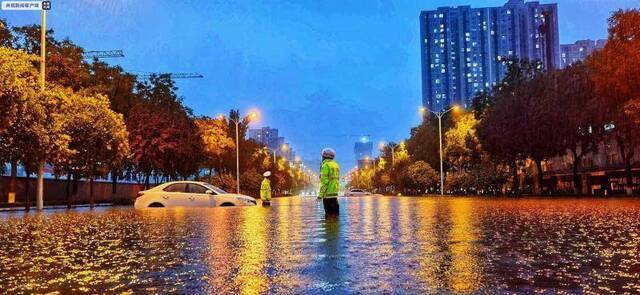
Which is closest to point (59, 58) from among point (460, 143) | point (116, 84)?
point (116, 84)

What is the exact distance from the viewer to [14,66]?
2278 cm

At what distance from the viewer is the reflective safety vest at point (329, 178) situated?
16.3 metres

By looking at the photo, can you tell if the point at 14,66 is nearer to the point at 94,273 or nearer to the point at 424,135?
the point at 94,273

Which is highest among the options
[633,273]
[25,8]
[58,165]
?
[25,8]

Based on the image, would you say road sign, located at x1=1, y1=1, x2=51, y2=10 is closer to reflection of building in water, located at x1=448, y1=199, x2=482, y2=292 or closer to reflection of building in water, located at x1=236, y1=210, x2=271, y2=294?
reflection of building in water, located at x1=236, y1=210, x2=271, y2=294

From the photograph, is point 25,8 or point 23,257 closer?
point 23,257

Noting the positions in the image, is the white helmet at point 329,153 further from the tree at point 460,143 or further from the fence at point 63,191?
the tree at point 460,143

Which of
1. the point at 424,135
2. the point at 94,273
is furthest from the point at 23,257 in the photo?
the point at 424,135

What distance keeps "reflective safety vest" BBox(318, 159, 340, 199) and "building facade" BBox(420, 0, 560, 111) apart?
97.8 meters

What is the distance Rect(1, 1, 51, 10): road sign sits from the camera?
30.5 metres

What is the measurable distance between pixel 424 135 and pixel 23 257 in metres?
75.7

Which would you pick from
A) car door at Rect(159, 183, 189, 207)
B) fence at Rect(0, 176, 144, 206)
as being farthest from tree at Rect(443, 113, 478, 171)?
car door at Rect(159, 183, 189, 207)

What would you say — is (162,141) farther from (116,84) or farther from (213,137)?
(213,137)

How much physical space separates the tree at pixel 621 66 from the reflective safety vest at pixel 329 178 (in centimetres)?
2240
